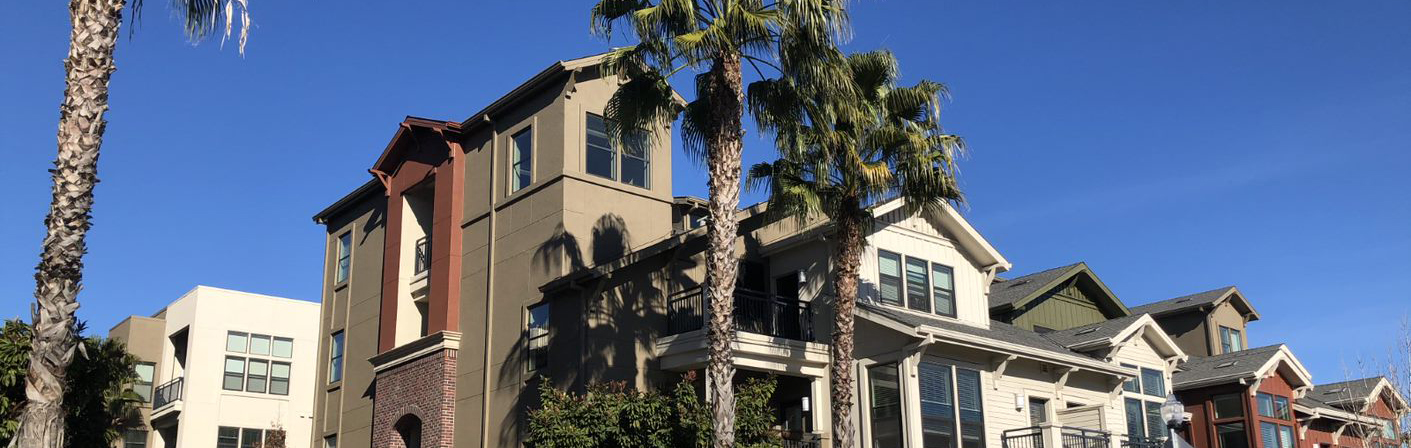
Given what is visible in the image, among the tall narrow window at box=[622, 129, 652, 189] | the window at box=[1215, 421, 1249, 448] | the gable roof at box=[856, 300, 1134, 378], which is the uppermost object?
the tall narrow window at box=[622, 129, 652, 189]

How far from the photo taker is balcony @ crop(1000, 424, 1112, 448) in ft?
81.0

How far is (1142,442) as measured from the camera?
27672 millimetres

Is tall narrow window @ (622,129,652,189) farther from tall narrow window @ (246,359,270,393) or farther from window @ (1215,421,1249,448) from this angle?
tall narrow window @ (246,359,270,393)

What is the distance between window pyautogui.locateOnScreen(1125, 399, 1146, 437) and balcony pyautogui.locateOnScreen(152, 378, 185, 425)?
28.9 meters

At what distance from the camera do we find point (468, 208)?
2941 cm

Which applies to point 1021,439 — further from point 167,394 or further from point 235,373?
point 167,394

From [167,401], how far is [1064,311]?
29126 mm

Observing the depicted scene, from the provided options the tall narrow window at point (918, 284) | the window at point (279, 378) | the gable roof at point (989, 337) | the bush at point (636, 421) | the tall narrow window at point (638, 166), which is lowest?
the bush at point (636, 421)

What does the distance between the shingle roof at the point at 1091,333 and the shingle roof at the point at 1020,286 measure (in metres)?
1.78

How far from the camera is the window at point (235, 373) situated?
41.2 m

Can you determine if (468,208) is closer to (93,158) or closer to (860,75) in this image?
(860,75)

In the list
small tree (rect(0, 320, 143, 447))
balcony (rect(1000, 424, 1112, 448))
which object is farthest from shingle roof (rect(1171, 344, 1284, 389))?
small tree (rect(0, 320, 143, 447))

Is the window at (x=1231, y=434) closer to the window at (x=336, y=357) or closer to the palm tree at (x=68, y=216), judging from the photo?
the window at (x=336, y=357)

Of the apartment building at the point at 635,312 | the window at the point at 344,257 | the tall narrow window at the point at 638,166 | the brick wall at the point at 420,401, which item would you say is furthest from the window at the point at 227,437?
the tall narrow window at the point at 638,166
